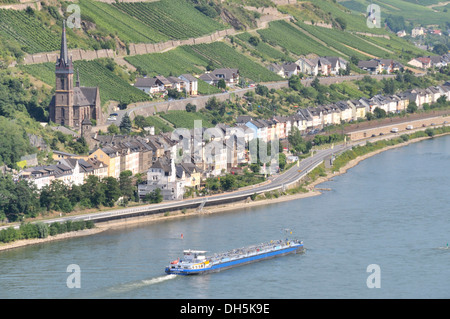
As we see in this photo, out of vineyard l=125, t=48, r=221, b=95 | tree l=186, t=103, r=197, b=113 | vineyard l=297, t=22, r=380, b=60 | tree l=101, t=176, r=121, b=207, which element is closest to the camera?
tree l=101, t=176, r=121, b=207

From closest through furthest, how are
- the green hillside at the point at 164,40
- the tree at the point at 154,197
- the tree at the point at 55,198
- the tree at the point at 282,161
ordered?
the tree at the point at 55,198
the tree at the point at 154,197
the tree at the point at 282,161
the green hillside at the point at 164,40

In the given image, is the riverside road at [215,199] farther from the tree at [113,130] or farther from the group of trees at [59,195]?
the tree at [113,130]

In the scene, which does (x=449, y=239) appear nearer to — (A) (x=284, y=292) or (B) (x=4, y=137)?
(A) (x=284, y=292)

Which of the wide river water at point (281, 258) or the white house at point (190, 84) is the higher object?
the white house at point (190, 84)

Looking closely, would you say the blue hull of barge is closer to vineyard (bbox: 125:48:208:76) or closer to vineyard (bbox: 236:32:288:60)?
vineyard (bbox: 125:48:208:76)

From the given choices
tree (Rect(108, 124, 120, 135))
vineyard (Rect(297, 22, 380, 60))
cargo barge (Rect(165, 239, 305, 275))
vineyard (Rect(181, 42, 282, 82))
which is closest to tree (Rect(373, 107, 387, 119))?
vineyard (Rect(181, 42, 282, 82))

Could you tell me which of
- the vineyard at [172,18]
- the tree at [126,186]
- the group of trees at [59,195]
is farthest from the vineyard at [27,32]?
the group of trees at [59,195]

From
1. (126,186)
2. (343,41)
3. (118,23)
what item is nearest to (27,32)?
(118,23)
